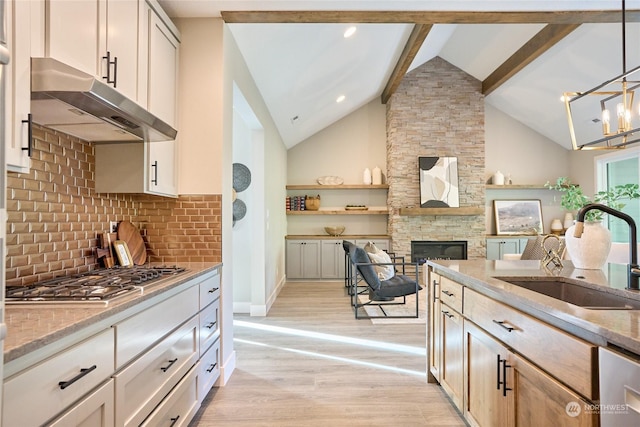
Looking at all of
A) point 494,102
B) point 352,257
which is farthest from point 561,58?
point 352,257

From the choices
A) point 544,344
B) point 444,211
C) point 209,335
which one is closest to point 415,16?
point 544,344

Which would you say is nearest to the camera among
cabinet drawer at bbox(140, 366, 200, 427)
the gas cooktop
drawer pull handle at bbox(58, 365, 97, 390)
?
drawer pull handle at bbox(58, 365, 97, 390)

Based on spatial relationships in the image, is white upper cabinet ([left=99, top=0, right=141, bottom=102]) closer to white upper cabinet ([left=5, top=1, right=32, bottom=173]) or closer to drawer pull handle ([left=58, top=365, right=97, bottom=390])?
white upper cabinet ([left=5, top=1, right=32, bottom=173])

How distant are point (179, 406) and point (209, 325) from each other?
56cm

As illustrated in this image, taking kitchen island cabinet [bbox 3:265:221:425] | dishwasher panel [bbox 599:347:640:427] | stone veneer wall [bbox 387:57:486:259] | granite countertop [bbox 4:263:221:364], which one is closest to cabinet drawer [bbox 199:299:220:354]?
kitchen island cabinet [bbox 3:265:221:425]

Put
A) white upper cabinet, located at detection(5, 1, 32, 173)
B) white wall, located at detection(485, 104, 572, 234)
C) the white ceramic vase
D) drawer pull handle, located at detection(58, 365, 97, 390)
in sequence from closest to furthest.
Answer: drawer pull handle, located at detection(58, 365, 97, 390) → white upper cabinet, located at detection(5, 1, 32, 173) → the white ceramic vase → white wall, located at detection(485, 104, 572, 234)

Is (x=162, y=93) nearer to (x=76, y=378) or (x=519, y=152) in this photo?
(x=76, y=378)

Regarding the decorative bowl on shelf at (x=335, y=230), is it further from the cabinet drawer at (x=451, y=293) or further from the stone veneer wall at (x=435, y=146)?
the cabinet drawer at (x=451, y=293)

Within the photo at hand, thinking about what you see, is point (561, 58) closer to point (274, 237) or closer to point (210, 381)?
point (274, 237)

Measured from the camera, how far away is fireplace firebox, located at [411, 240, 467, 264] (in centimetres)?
667

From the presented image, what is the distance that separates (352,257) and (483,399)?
279 centimetres

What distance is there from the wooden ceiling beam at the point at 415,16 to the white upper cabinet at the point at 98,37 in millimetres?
902

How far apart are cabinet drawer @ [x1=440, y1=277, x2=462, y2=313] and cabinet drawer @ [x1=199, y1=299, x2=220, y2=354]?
4.98 feet

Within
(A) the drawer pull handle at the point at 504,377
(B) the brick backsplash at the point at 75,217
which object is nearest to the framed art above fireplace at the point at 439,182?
(B) the brick backsplash at the point at 75,217
